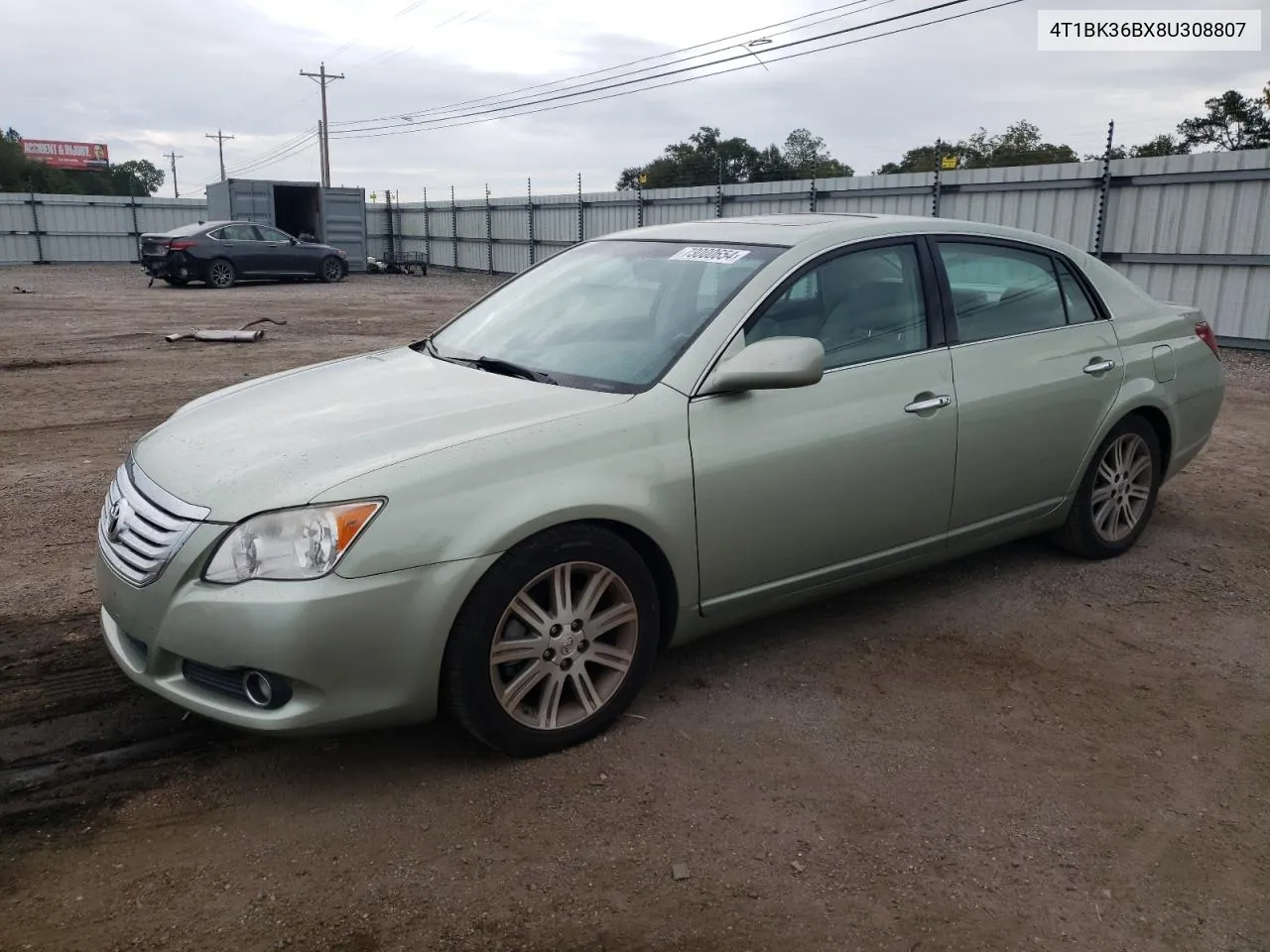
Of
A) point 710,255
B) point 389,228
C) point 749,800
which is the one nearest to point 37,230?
point 389,228

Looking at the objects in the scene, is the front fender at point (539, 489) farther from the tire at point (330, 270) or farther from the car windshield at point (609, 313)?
the tire at point (330, 270)

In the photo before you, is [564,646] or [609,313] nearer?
[564,646]

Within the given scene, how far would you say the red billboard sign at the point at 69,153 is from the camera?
94.1 metres

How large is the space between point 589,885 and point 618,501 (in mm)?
1069

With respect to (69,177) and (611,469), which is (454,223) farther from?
(69,177)

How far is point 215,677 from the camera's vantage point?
281 centimetres

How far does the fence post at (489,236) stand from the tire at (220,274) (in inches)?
359

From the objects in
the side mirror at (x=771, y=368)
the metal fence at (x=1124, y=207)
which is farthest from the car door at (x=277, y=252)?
the side mirror at (x=771, y=368)

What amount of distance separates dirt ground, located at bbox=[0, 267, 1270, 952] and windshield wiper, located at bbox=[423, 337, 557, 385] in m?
1.14

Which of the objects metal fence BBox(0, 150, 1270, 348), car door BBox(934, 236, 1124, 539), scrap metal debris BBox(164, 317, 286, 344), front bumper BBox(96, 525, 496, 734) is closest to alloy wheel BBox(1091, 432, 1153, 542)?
Answer: car door BBox(934, 236, 1124, 539)

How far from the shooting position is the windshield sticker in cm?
381

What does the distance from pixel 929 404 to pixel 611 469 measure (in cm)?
141

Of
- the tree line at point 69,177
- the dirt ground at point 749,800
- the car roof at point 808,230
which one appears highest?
the tree line at point 69,177

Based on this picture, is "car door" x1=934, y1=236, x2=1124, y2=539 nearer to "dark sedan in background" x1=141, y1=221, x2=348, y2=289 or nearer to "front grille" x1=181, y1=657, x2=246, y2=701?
"front grille" x1=181, y1=657, x2=246, y2=701
